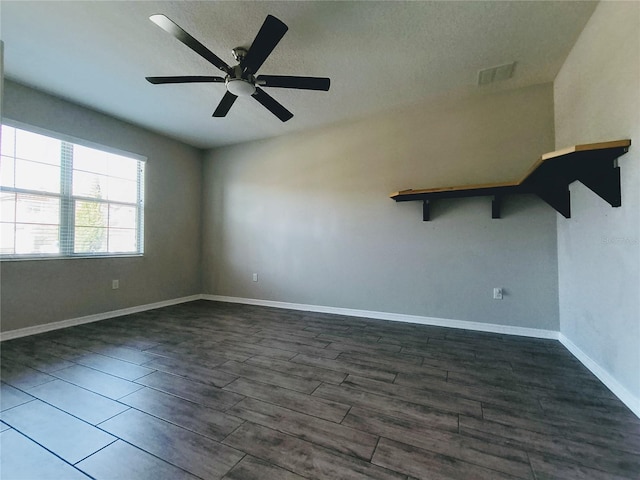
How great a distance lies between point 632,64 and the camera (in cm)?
159

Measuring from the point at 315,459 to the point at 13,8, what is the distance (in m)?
3.51

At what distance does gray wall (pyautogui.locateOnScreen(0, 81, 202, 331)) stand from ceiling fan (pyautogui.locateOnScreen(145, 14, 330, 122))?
1896mm

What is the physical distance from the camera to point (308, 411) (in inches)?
63.1

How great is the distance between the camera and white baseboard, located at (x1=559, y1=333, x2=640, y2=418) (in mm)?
1585

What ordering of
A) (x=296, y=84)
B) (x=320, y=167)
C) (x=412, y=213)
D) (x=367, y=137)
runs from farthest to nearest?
(x=320, y=167) < (x=367, y=137) < (x=412, y=213) < (x=296, y=84)

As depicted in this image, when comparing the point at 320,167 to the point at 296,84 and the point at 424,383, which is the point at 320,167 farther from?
the point at 424,383

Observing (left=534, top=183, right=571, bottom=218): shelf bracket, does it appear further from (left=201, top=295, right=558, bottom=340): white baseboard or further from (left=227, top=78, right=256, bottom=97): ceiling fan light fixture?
(left=227, top=78, right=256, bottom=97): ceiling fan light fixture

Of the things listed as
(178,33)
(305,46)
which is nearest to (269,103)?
(305,46)

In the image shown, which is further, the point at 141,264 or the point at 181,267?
the point at 181,267

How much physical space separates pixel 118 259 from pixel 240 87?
3.00 metres

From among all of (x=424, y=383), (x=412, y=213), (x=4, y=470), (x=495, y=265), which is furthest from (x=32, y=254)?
(x=495, y=265)

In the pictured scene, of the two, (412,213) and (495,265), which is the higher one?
(412,213)

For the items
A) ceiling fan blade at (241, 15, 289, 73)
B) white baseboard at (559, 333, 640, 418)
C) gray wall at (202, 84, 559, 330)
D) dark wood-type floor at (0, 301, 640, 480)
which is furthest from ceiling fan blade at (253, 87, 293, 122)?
white baseboard at (559, 333, 640, 418)

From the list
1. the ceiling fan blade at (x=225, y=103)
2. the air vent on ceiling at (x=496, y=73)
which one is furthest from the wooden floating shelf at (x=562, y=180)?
the ceiling fan blade at (x=225, y=103)
